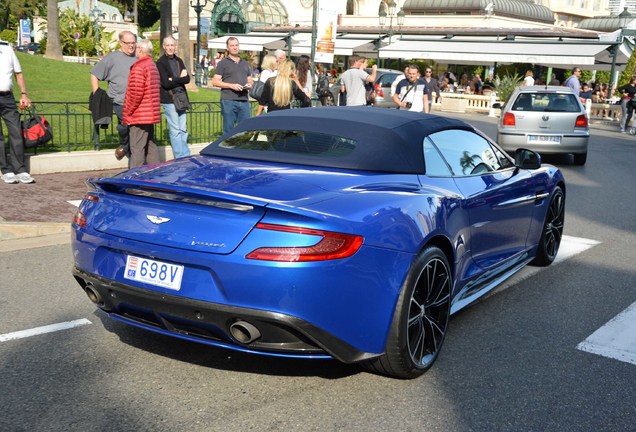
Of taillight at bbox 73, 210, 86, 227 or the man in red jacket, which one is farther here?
the man in red jacket

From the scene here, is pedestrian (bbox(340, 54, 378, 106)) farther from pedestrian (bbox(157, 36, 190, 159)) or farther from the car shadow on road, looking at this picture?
the car shadow on road

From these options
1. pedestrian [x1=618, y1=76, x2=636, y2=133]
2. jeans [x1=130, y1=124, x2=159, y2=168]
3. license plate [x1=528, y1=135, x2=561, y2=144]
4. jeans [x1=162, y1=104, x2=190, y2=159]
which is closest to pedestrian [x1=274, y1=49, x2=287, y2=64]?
jeans [x1=162, y1=104, x2=190, y2=159]

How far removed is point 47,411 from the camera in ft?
11.9

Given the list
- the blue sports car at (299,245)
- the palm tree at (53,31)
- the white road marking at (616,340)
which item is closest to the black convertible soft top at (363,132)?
the blue sports car at (299,245)

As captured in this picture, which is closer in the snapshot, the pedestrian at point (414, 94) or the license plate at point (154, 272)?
the license plate at point (154, 272)

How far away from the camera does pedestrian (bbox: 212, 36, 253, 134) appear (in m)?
11.7

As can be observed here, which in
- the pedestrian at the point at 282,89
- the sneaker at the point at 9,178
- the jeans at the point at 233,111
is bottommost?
the sneaker at the point at 9,178

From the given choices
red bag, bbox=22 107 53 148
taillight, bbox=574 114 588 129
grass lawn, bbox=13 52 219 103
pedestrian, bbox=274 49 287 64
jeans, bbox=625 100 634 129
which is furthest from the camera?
jeans, bbox=625 100 634 129

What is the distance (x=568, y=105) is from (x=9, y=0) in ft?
376

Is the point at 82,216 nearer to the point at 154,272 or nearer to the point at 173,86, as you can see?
the point at 154,272

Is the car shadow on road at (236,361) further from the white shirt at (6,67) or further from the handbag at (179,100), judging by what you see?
the handbag at (179,100)

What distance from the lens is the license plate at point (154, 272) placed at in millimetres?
3680

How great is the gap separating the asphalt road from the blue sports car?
0.84 feet

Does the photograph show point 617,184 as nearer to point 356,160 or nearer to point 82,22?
point 356,160
